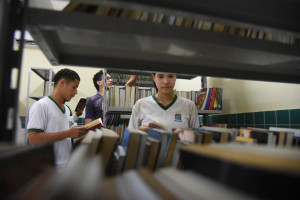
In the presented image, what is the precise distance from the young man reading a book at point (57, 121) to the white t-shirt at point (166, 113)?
436 millimetres

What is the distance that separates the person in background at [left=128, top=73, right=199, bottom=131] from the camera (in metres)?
1.51

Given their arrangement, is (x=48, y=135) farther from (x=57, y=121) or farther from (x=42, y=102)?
(x=42, y=102)

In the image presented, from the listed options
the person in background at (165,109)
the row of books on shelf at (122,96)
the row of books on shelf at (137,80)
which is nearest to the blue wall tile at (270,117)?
the person in background at (165,109)

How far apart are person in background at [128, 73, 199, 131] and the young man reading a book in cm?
44

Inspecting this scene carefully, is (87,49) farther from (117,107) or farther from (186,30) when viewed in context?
(117,107)

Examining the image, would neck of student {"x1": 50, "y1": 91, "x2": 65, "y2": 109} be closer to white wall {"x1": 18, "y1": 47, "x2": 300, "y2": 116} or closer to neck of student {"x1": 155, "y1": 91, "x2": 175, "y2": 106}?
white wall {"x1": 18, "y1": 47, "x2": 300, "y2": 116}

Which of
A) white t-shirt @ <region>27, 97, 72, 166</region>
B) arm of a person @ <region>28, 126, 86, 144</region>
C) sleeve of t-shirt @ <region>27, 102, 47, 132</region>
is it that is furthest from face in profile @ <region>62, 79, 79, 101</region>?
arm of a person @ <region>28, 126, 86, 144</region>

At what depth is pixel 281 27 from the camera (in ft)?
2.03

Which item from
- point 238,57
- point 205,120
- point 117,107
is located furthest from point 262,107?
point 117,107

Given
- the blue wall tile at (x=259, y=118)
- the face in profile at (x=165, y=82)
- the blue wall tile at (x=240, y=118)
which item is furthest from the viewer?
the blue wall tile at (x=240, y=118)

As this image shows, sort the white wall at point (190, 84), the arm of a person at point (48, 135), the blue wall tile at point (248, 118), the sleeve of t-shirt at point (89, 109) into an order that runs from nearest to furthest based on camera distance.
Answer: the arm of a person at point (48, 135) < the blue wall tile at point (248, 118) < the sleeve of t-shirt at point (89, 109) < the white wall at point (190, 84)

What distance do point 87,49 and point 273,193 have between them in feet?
2.11

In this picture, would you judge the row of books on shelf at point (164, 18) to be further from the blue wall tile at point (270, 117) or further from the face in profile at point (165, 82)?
the blue wall tile at point (270, 117)

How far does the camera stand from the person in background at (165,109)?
1508 millimetres
